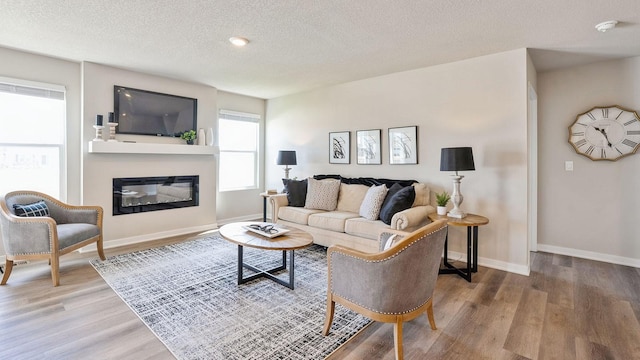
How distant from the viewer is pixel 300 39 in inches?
120

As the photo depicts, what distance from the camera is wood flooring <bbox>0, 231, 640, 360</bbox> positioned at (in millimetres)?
1940

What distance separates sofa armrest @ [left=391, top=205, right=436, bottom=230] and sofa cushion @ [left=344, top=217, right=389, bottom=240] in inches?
7.4

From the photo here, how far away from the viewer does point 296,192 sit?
459 cm

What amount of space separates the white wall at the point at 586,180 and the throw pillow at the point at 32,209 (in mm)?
6018

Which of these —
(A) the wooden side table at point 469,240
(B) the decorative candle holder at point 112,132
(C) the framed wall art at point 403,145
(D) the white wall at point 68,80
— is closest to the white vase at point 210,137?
(B) the decorative candle holder at point 112,132

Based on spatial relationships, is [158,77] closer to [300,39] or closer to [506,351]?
[300,39]

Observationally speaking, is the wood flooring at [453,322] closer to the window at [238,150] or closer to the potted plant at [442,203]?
the potted plant at [442,203]

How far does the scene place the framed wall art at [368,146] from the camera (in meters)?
4.46

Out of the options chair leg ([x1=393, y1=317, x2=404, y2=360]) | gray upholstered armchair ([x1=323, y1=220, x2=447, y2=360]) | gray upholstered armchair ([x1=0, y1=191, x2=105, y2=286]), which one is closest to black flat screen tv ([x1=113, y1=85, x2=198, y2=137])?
gray upholstered armchair ([x1=0, y1=191, x2=105, y2=286])

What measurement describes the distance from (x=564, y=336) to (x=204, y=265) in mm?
3284

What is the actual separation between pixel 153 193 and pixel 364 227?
3200 millimetres

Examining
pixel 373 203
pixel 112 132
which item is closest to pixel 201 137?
pixel 112 132

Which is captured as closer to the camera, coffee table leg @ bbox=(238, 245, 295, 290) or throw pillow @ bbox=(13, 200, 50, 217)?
coffee table leg @ bbox=(238, 245, 295, 290)

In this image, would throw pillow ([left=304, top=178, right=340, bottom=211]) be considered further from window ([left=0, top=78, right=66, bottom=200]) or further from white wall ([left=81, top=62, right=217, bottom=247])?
window ([left=0, top=78, right=66, bottom=200])
